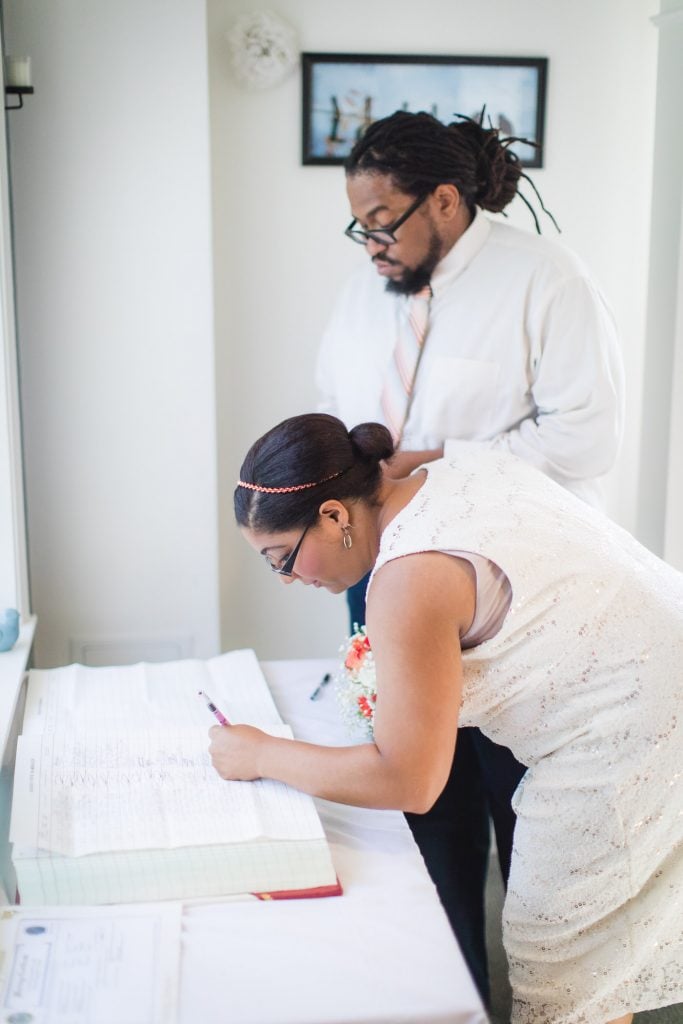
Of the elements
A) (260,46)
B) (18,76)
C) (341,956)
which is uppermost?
(260,46)

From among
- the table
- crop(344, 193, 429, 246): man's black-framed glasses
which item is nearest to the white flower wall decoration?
crop(344, 193, 429, 246): man's black-framed glasses

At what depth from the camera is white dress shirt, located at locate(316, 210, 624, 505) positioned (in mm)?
2094

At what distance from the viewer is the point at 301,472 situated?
1348 millimetres

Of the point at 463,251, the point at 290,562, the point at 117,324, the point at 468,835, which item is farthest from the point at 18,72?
the point at 468,835

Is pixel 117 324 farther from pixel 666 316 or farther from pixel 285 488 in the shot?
pixel 666 316

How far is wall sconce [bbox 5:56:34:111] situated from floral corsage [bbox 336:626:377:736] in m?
1.41

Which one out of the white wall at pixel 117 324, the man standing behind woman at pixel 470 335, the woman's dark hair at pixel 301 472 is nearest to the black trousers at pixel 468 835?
the man standing behind woman at pixel 470 335

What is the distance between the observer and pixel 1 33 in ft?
6.98

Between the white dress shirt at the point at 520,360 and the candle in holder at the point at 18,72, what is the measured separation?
910 millimetres

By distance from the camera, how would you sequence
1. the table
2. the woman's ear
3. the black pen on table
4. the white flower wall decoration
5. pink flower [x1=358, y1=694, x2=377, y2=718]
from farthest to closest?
the white flower wall decoration, the black pen on table, pink flower [x1=358, y1=694, x2=377, y2=718], the woman's ear, the table

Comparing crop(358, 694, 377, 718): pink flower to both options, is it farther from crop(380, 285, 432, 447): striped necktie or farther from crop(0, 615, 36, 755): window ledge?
crop(380, 285, 432, 447): striped necktie

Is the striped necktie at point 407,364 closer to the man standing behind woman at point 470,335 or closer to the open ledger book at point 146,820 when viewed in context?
the man standing behind woman at point 470,335

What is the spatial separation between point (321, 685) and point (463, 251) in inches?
37.9

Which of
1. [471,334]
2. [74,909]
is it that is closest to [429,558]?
[74,909]
